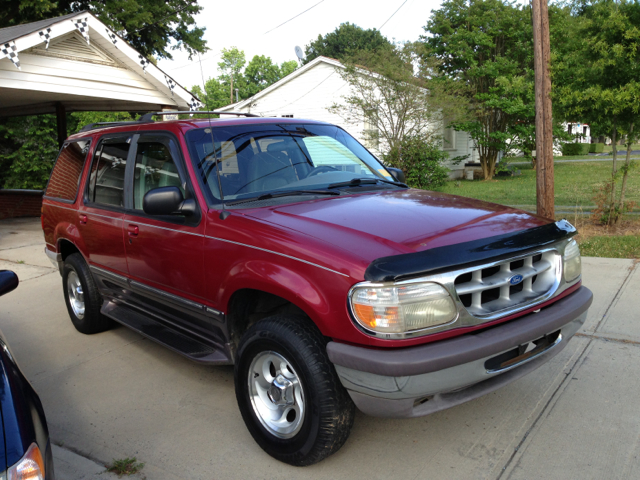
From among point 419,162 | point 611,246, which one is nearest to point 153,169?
point 611,246

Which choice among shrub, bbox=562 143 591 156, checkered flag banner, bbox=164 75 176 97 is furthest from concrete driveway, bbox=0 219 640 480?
shrub, bbox=562 143 591 156

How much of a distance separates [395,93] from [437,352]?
49.1 ft

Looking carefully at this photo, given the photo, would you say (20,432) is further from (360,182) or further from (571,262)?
(571,262)

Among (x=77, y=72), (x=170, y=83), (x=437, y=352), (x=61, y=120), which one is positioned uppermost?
(x=77, y=72)

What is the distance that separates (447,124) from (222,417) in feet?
64.3

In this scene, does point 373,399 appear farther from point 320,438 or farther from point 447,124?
point 447,124

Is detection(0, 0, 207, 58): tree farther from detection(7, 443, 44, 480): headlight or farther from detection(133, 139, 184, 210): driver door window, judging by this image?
detection(7, 443, 44, 480): headlight

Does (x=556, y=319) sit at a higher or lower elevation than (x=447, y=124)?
lower

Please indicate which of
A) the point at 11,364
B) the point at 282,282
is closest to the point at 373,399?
A: the point at 282,282

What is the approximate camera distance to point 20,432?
2.04 meters

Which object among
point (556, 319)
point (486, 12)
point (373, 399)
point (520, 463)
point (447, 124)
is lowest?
point (520, 463)

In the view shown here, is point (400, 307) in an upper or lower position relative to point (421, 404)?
upper

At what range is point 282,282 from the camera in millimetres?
2850

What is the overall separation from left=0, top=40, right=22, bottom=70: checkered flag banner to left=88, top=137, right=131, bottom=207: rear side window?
18.0 ft
